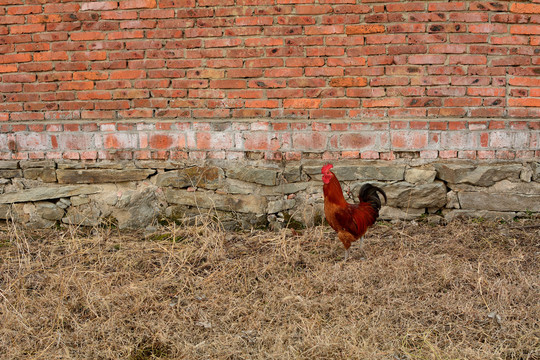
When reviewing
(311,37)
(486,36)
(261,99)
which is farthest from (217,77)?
(486,36)

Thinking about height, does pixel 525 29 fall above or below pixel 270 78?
above

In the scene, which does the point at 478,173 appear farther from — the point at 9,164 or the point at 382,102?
the point at 9,164

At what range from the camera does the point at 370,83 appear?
12.9 feet

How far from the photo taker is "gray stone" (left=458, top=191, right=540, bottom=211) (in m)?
4.04

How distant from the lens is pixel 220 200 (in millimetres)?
4199

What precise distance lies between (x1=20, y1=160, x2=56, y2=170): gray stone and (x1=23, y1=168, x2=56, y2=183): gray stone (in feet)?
0.10

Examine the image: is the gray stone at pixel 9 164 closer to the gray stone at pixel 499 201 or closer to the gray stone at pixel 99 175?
the gray stone at pixel 99 175

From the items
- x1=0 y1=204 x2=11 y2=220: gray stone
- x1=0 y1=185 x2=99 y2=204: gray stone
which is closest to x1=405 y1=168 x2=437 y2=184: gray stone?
x1=0 y1=185 x2=99 y2=204: gray stone

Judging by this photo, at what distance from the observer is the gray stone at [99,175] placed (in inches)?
165

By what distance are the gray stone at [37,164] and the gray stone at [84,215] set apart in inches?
18.6

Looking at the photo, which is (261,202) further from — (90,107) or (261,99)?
(90,107)

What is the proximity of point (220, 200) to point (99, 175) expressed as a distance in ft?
3.95

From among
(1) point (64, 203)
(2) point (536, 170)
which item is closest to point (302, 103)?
(2) point (536, 170)

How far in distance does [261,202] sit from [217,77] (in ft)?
4.11
